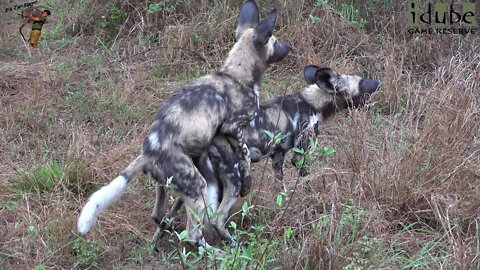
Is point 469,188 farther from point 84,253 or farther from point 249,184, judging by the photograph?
point 84,253

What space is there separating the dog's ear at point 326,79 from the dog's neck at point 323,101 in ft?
0.20

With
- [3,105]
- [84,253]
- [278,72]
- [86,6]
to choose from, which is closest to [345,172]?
[84,253]

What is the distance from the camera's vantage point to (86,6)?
6949 millimetres

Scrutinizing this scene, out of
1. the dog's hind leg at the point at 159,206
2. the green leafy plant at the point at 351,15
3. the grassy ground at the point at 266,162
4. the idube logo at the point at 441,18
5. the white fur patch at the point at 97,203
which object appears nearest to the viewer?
the white fur patch at the point at 97,203

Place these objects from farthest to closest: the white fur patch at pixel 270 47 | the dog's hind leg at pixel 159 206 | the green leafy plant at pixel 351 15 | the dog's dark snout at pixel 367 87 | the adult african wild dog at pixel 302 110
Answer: the green leafy plant at pixel 351 15
the dog's dark snout at pixel 367 87
the white fur patch at pixel 270 47
the adult african wild dog at pixel 302 110
the dog's hind leg at pixel 159 206

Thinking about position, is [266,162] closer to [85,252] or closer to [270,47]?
[85,252]

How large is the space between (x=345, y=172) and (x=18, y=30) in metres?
4.22

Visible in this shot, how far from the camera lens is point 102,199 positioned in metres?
3.49

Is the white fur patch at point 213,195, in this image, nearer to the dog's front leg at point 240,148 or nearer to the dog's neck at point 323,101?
the dog's front leg at point 240,148

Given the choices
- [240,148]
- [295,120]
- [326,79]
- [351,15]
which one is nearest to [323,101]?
[326,79]

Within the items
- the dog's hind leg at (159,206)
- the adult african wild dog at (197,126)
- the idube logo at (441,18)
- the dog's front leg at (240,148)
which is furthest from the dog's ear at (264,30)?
the idube logo at (441,18)

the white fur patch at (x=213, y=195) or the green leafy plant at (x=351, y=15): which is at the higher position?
the white fur patch at (x=213, y=195)

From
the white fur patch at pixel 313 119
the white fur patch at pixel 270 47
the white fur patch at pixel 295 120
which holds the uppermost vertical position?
the white fur patch at pixel 270 47

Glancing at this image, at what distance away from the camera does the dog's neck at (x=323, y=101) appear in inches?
186
